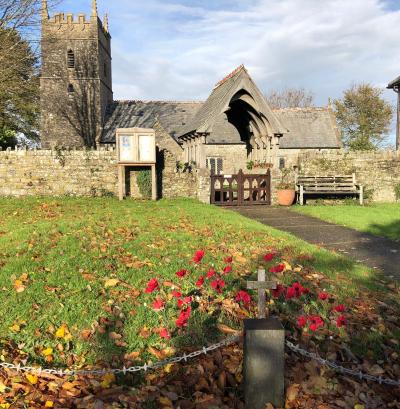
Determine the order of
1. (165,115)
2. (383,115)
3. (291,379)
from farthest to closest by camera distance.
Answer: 1. (383,115)
2. (165,115)
3. (291,379)

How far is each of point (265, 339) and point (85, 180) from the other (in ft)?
52.1

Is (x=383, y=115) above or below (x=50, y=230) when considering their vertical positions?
above

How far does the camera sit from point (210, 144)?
116 feet

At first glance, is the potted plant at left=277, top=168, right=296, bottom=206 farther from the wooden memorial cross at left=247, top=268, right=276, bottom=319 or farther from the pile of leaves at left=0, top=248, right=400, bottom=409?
the wooden memorial cross at left=247, top=268, right=276, bottom=319

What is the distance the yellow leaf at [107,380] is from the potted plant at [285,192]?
47.8 ft

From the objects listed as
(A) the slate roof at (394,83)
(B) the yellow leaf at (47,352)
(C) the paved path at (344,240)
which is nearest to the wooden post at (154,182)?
(C) the paved path at (344,240)

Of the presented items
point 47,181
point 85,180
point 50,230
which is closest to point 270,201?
point 85,180

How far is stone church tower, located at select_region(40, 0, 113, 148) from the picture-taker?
1291 inches

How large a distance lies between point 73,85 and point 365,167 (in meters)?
25.3

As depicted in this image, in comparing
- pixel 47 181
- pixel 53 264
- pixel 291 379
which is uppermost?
pixel 47 181

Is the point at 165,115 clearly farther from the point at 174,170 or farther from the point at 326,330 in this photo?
the point at 326,330

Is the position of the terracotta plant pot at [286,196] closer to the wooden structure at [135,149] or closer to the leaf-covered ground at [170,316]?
the wooden structure at [135,149]

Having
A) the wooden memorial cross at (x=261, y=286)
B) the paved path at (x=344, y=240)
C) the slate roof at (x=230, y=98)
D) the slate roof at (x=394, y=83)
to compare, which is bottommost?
the paved path at (x=344, y=240)

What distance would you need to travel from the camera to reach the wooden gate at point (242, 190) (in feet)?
57.0
